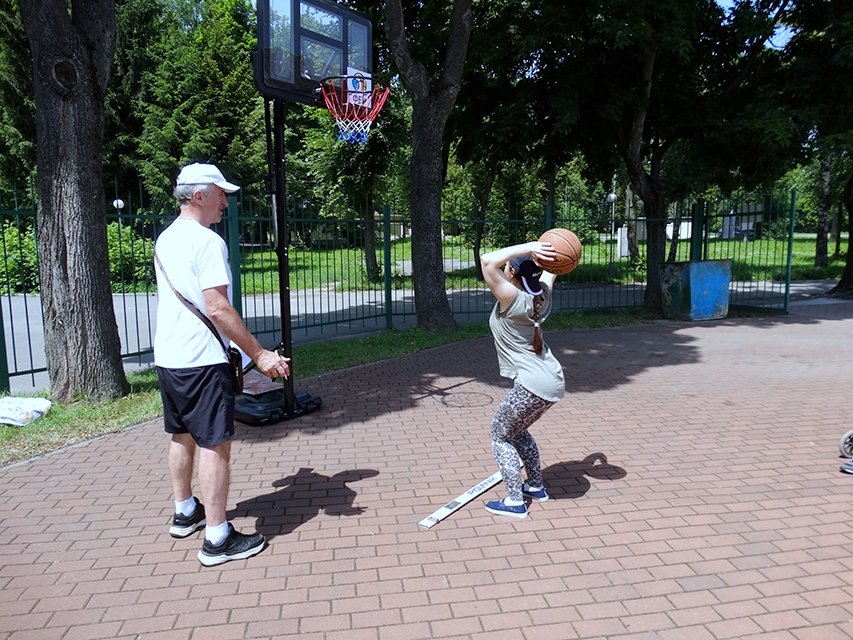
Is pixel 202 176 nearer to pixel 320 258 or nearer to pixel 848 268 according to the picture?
pixel 320 258

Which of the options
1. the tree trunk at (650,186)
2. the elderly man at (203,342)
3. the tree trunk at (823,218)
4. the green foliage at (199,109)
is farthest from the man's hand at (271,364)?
the tree trunk at (823,218)

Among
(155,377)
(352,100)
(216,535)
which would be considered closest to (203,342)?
(216,535)

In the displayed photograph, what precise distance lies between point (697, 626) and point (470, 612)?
1.06m

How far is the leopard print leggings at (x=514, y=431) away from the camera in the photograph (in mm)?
3938

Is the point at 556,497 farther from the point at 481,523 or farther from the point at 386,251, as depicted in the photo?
the point at 386,251

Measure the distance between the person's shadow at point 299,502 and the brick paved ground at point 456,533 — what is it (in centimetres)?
2

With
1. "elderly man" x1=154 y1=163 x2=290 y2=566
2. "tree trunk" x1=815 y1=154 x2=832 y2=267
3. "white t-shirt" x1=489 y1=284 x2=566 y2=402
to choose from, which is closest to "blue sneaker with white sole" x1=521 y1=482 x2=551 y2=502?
"white t-shirt" x1=489 y1=284 x2=566 y2=402

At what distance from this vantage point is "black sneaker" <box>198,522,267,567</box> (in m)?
3.54

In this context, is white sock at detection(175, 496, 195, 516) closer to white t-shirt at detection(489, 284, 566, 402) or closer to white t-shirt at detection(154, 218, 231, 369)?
white t-shirt at detection(154, 218, 231, 369)

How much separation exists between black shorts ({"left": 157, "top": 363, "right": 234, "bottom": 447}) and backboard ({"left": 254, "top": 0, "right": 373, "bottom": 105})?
10.2 ft

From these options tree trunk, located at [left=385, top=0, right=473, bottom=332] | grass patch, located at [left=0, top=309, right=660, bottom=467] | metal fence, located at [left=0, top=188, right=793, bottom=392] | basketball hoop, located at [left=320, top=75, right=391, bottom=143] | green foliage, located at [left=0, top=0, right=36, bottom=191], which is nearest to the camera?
grass patch, located at [left=0, top=309, right=660, bottom=467]

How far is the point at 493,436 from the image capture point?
4.14 m

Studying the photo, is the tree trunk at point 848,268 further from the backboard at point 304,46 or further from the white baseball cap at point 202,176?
the white baseball cap at point 202,176

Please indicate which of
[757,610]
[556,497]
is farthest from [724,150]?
[757,610]
